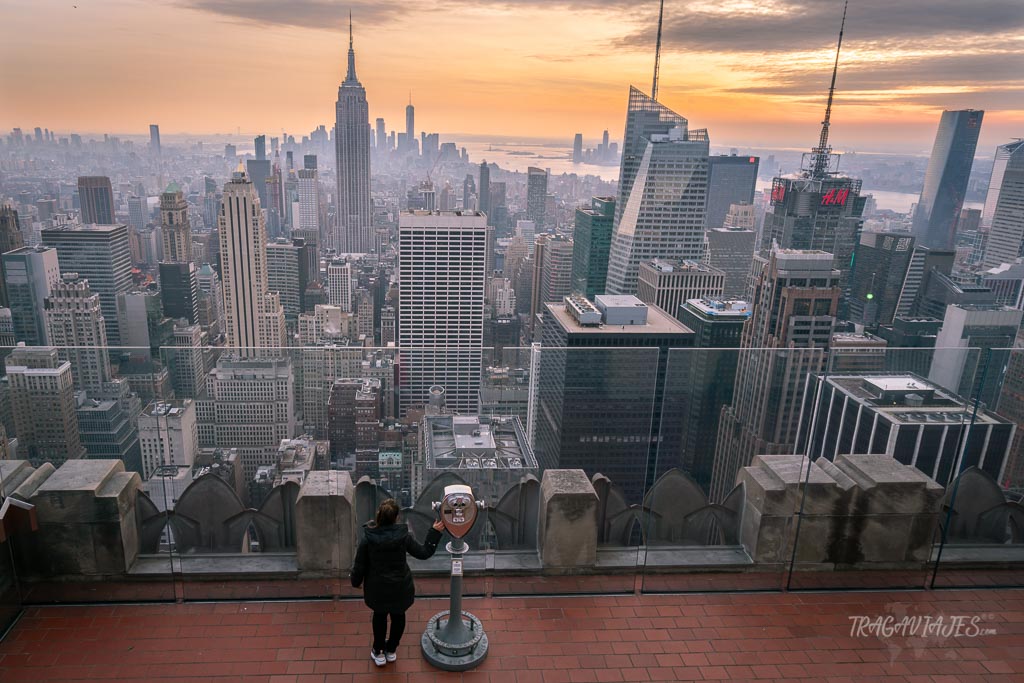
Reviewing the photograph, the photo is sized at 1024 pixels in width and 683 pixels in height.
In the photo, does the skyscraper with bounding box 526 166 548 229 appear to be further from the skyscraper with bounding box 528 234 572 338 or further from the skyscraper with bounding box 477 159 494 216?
the skyscraper with bounding box 528 234 572 338

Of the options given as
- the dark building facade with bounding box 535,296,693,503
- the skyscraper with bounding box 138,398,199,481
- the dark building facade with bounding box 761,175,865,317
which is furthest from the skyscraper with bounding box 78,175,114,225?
the dark building facade with bounding box 535,296,693,503

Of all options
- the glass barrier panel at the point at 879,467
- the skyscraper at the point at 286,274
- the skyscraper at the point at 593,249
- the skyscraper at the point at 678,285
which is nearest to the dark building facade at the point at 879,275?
the skyscraper at the point at 678,285

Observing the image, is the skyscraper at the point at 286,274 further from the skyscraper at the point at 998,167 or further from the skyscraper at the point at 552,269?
the skyscraper at the point at 998,167

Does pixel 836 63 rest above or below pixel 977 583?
above

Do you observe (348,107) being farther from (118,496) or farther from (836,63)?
(118,496)

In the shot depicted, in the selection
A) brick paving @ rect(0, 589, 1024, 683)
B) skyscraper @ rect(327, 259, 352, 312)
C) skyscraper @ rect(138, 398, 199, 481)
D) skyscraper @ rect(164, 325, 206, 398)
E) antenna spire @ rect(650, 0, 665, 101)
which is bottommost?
skyscraper @ rect(327, 259, 352, 312)

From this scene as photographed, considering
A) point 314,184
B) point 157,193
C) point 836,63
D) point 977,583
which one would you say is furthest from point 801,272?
point 314,184
